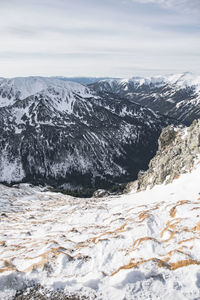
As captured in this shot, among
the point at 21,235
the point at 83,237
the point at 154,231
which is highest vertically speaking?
the point at 154,231

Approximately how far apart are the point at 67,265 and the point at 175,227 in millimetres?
10237

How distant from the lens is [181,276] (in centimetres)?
1093

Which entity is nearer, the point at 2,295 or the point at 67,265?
the point at 2,295

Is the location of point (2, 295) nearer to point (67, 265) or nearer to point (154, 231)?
point (67, 265)

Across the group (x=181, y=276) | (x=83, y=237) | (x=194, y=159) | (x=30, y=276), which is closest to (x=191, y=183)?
(x=194, y=159)

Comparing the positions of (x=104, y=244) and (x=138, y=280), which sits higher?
(x=138, y=280)

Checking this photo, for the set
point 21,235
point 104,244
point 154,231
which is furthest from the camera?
point 21,235

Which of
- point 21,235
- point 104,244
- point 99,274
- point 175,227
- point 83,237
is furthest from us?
point 21,235

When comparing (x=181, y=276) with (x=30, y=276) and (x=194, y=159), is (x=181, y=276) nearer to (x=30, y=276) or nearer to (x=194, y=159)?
(x=30, y=276)

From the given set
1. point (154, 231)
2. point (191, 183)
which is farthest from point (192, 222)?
point (191, 183)

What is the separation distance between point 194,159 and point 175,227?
32.2 m

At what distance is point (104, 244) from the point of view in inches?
650

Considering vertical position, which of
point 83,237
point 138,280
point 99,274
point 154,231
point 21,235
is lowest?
point 21,235

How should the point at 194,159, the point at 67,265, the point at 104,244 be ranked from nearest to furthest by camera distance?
the point at 67,265 < the point at 104,244 < the point at 194,159
